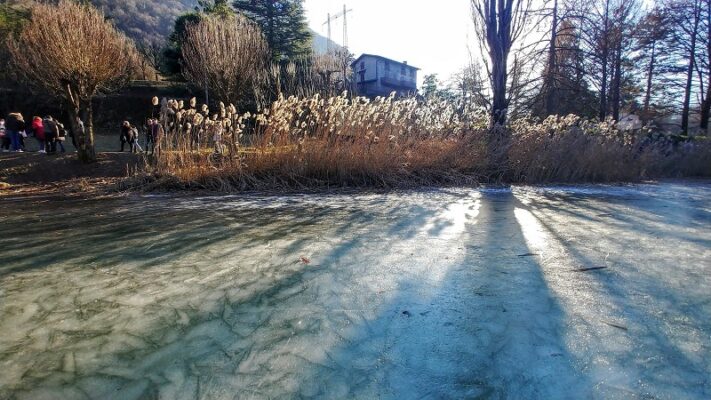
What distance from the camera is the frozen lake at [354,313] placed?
3.34ft

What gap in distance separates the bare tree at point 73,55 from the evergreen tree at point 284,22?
57.3 ft

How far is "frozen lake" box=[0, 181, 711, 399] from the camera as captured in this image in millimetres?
1019

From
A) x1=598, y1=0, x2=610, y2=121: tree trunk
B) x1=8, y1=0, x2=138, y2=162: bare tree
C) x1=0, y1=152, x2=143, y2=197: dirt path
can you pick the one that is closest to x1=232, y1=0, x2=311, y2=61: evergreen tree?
x1=598, y1=0, x2=610, y2=121: tree trunk

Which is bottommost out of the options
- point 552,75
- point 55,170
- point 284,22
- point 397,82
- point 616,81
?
point 55,170

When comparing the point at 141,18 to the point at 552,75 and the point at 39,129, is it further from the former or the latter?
the point at 552,75

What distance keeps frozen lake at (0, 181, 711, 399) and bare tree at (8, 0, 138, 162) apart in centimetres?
622

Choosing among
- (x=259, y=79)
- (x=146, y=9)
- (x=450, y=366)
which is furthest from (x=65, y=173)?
(x=146, y=9)

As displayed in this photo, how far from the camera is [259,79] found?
1115 centimetres

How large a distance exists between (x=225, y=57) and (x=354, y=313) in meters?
11.1

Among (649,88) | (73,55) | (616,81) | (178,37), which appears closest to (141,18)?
(178,37)

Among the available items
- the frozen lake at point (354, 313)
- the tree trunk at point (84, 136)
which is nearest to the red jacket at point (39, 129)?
the tree trunk at point (84, 136)

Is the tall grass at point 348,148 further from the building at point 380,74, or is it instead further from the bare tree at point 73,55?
the building at point 380,74

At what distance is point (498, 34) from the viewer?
7.09m

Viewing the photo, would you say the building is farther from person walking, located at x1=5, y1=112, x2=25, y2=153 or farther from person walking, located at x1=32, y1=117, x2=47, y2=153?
person walking, located at x1=5, y1=112, x2=25, y2=153
